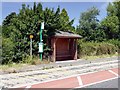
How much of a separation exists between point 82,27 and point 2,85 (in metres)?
37.7

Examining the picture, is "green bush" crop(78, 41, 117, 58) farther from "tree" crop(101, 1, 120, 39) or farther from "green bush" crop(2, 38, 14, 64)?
"tree" crop(101, 1, 120, 39)

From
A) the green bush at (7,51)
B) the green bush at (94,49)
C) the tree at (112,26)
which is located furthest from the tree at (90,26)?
the green bush at (7,51)

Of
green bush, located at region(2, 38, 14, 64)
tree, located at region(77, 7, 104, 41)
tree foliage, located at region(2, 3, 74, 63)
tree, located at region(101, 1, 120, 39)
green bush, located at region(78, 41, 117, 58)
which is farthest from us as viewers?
tree, located at region(101, 1, 120, 39)

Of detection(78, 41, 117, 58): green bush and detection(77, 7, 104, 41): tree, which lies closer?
detection(78, 41, 117, 58): green bush

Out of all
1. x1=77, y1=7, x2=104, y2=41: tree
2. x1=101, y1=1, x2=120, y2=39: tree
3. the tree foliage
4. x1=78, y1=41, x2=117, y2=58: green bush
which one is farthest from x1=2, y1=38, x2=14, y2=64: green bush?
x1=101, y1=1, x2=120, y2=39: tree

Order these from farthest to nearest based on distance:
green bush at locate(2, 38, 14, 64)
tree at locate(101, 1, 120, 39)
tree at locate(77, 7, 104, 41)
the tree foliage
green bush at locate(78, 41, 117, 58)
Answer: tree at locate(101, 1, 120, 39) < tree at locate(77, 7, 104, 41) < green bush at locate(78, 41, 117, 58) < the tree foliage < green bush at locate(2, 38, 14, 64)

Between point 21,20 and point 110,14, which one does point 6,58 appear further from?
point 110,14

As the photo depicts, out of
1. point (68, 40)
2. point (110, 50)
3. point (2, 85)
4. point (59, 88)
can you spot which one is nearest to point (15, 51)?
point (68, 40)

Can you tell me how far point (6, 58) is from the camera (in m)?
20.4

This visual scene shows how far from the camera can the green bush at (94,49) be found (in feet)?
97.8

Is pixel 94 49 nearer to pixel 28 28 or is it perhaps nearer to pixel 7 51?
pixel 28 28

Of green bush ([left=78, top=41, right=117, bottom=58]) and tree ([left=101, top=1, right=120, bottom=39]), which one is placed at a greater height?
tree ([left=101, top=1, right=120, bottom=39])

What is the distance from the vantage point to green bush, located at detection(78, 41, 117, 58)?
97.8 ft

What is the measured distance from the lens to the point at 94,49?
32.1 meters
